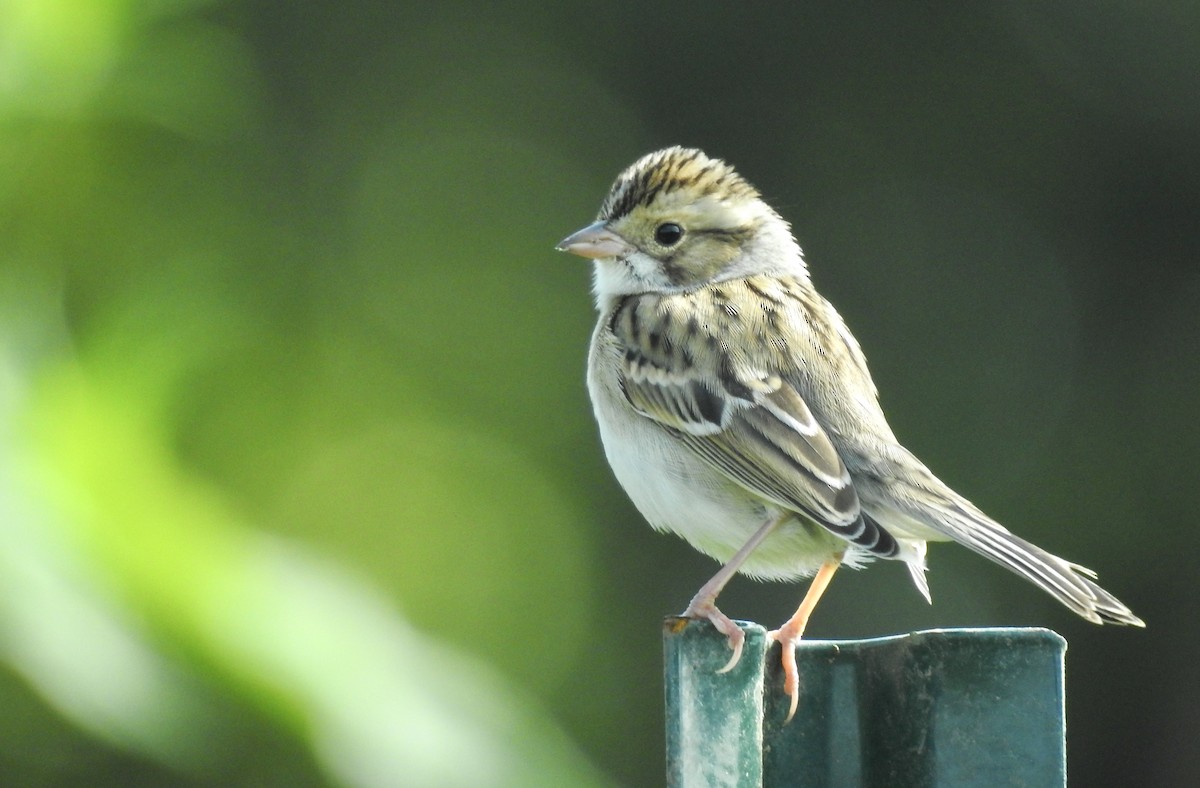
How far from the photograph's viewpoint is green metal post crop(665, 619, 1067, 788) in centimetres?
230

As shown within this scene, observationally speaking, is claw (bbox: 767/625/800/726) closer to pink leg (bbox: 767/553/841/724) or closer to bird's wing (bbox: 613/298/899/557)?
pink leg (bbox: 767/553/841/724)

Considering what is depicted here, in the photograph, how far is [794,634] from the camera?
3.46 meters

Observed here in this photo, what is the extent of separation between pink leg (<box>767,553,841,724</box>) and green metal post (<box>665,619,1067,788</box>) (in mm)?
46

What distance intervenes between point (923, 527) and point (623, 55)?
5830 mm

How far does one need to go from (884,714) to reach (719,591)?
119 cm

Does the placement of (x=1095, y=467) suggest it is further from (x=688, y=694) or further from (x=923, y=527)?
(x=688, y=694)

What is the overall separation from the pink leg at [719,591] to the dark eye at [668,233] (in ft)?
3.76

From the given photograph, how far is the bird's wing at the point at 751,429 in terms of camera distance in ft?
12.3

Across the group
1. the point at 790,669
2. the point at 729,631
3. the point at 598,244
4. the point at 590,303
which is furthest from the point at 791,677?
the point at 590,303

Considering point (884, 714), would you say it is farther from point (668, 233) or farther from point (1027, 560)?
point (668, 233)

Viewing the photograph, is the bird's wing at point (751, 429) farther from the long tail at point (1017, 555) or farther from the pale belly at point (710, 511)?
the long tail at point (1017, 555)

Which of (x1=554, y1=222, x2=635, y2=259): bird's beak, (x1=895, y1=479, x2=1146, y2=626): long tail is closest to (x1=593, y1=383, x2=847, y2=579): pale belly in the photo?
(x1=895, y1=479, x2=1146, y2=626): long tail

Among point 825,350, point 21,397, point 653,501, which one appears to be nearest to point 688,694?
point 21,397

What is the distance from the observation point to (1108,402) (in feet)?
27.9
